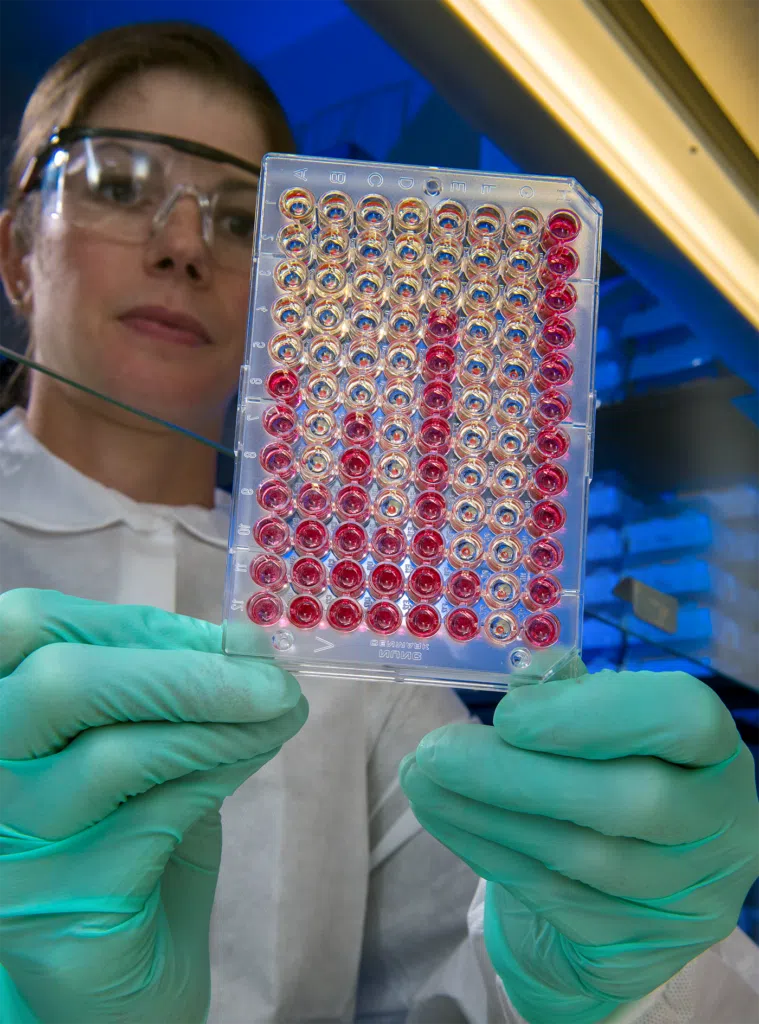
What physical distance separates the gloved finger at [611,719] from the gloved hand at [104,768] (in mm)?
191

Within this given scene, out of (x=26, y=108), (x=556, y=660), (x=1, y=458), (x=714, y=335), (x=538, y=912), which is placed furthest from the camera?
(x=714, y=335)

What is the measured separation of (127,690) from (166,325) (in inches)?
20.2

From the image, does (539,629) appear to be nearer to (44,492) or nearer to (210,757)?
(210,757)

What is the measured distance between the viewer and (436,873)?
1231 millimetres

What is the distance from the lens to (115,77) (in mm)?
1055

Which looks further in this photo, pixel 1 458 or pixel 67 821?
pixel 1 458

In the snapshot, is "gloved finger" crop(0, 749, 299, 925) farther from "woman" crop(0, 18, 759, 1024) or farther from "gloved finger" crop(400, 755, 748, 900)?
"gloved finger" crop(400, 755, 748, 900)

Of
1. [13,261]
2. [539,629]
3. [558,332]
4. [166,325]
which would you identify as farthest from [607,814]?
[13,261]

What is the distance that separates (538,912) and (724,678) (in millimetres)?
782

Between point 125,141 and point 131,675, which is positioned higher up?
point 125,141

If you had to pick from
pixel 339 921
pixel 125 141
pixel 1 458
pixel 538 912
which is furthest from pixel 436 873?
pixel 125 141

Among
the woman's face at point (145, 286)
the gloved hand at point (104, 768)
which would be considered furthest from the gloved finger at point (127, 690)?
the woman's face at point (145, 286)

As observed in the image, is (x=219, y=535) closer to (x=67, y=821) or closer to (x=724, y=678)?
(x=67, y=821)

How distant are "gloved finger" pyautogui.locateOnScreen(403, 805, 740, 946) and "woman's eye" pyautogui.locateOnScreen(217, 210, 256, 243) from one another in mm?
728
